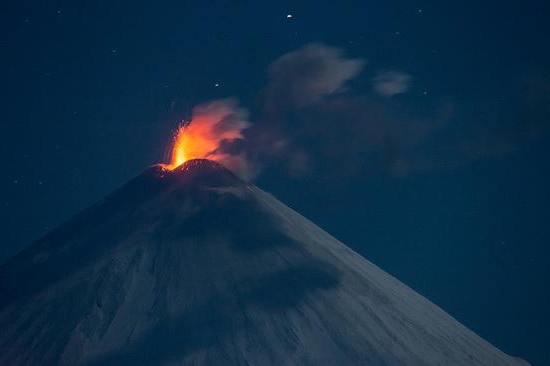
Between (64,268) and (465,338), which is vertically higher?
(64,268)

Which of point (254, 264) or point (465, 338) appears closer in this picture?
point (254, 264)

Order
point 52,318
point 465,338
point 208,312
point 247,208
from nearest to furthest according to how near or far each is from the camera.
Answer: point 208,312, point 52,318, point 465,338, point 247,208

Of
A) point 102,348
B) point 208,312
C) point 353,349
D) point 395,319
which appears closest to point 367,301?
point 395,319

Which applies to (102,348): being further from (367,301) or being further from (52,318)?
(367,301)

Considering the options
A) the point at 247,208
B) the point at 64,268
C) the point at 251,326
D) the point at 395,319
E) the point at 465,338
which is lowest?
the point at 465,338

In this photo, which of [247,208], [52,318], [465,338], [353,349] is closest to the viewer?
[353,349]

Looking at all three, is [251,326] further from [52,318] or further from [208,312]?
[52,318]
